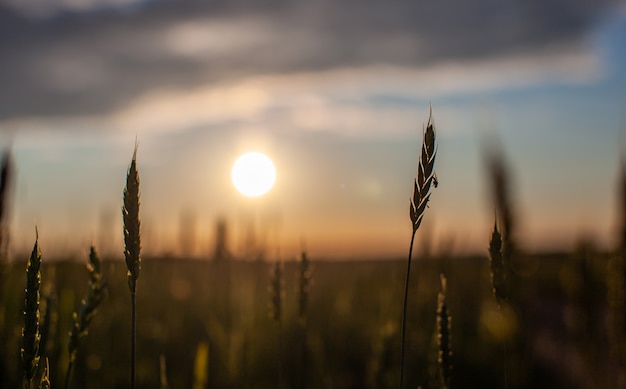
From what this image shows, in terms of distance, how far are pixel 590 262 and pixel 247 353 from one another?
3730 millimetres

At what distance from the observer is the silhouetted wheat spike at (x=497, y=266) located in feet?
8.25

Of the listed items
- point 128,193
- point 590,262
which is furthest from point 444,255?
point 128,193

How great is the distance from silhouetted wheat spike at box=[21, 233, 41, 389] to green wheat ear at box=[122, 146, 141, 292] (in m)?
0.33

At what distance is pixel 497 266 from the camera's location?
2523 mm

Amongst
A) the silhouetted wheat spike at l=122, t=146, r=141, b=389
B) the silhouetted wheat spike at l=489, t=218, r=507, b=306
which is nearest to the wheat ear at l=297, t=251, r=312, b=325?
the silhouetted wheat spike at l=489, t=218, r=507, b=306

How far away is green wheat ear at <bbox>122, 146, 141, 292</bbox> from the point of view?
203cm

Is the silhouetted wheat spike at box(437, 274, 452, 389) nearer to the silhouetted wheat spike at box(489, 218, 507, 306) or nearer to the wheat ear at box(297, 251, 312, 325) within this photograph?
the silhouetted wheat spike at box(489, 218, 507, 306)

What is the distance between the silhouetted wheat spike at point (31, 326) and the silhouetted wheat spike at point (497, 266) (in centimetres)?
193

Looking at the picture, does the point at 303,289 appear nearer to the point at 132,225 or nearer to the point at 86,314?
the point at 86,314

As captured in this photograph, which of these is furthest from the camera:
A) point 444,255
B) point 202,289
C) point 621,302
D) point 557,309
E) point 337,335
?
point 557,309

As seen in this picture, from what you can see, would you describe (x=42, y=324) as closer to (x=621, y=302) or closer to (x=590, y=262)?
(x=621, y=302)

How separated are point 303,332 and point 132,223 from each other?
180 centimetres

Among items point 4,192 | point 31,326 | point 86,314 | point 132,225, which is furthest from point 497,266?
point 4,192

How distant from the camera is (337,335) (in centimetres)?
825
